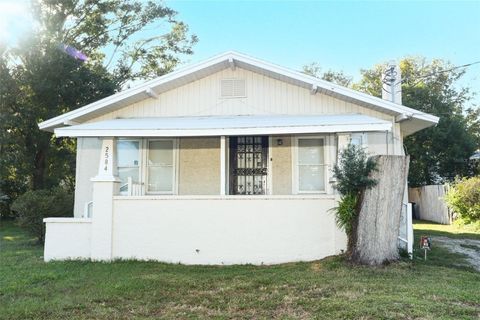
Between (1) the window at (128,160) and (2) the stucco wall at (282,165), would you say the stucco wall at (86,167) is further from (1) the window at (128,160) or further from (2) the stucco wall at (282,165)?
(2) the stucco wall at (282,165)

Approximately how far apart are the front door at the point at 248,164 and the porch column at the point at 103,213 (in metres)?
3.44

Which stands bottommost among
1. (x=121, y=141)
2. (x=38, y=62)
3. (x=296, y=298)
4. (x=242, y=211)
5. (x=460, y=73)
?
→ (x=296, y=298)

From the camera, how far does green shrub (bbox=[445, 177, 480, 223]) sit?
15797 mm

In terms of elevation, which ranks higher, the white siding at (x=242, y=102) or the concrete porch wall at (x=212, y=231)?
the white siding at (x=242, y=102)

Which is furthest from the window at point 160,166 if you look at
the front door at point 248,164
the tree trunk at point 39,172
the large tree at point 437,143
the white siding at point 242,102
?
the large tree at point 437,143

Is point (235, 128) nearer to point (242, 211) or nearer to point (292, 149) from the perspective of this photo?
point (242, 211)

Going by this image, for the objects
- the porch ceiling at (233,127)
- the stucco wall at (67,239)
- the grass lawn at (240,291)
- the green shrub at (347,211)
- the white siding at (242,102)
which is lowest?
the grass lawn at (240,291)

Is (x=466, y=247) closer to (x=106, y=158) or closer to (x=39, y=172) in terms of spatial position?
(x=106, y=158)

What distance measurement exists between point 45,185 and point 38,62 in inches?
238

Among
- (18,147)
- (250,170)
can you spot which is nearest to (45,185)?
(18,147)

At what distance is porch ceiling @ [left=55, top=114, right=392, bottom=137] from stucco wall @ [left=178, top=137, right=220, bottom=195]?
126 cm

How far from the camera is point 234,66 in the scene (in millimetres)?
11688

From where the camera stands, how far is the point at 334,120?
10.1m

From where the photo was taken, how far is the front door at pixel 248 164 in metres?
11.9
